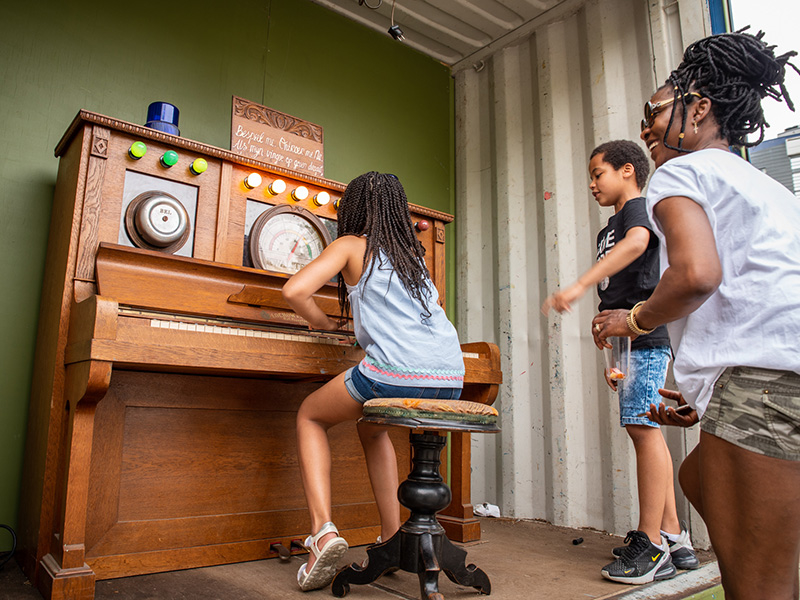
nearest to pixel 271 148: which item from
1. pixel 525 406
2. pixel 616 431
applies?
pixel 525 406

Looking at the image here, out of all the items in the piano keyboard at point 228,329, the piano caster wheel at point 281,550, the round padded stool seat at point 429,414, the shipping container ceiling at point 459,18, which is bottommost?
the piano caster wheel at point 281,550

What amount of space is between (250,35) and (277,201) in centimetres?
137

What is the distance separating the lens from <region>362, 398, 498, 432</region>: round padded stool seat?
1.83 m

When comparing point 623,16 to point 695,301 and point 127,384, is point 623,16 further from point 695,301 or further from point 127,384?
point 127,384

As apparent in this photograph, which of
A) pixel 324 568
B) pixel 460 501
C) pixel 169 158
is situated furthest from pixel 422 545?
pixel 169 158

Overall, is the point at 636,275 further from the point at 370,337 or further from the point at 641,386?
the point at 370,337

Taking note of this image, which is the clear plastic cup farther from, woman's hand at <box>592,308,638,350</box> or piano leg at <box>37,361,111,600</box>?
piano leg at <box>37,361,111,600</box>

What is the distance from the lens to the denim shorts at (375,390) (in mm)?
2033

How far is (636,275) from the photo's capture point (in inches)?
95.6

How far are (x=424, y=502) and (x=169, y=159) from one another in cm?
181

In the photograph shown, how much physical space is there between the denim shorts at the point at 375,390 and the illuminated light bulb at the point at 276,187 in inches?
47.6

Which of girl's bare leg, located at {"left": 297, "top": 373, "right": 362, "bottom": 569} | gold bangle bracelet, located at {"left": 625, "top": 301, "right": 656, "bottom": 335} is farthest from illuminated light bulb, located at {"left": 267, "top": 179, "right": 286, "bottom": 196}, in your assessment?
A: gold bangle bracelet, located at {"left": 625, "top": 301, "right": 656, "bottom": 335}

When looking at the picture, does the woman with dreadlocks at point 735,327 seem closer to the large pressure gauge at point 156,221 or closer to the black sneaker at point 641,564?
the black sneaker at point 641,564

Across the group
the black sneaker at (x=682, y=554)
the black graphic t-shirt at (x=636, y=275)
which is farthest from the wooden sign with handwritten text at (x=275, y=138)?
the black sneaker at (x=682, y=554)
